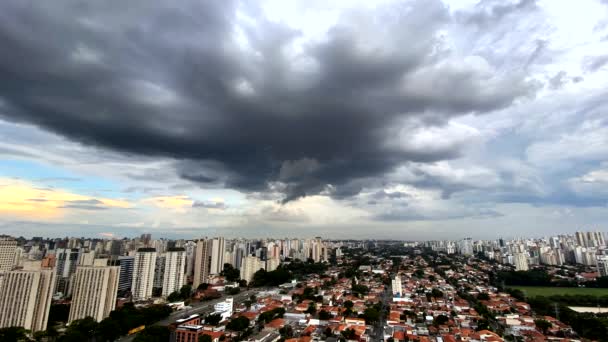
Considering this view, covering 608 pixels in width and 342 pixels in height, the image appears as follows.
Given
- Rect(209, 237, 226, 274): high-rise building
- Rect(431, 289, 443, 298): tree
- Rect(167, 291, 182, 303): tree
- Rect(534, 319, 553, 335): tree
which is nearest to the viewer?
Rect(534, 319, 553, 335): tree

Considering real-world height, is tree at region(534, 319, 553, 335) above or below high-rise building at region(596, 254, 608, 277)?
below

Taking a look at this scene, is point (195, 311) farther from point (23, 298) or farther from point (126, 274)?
point (126, 274)

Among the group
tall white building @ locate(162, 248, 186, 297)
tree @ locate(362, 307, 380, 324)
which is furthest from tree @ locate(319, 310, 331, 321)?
tall white building @ locate(162, 248, 186, 297)

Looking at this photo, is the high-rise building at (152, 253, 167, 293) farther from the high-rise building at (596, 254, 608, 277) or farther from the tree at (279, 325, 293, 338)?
the high-rise building at (596, 254, 608, 277)

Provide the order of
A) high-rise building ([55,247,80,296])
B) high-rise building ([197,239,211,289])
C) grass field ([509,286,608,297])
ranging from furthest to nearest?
high-rise building ([197,239,211,289]) < grass field ([509,286,608,297]) < high-rise building ([55,247,80,296])

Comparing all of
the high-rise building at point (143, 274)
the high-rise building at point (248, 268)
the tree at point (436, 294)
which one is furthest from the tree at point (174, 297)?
the tree at point (436, 294)

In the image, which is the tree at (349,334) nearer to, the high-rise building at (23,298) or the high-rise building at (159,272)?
the high-rise building at (23,298)
